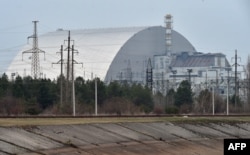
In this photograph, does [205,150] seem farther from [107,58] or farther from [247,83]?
[107,58]

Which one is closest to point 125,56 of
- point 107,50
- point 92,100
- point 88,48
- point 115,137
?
point 107,50

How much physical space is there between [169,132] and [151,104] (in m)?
50.0

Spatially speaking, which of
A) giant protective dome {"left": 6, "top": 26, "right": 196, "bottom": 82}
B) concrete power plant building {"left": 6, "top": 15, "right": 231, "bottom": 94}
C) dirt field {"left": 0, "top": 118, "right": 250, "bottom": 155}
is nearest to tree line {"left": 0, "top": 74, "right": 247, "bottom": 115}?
dirt field {"left": 0, "top": 118, "right": 250, "bottom": 155}

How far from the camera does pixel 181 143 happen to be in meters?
33.0

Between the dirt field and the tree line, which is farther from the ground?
the tree line

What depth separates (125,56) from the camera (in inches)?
6939

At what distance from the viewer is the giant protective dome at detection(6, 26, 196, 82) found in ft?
543

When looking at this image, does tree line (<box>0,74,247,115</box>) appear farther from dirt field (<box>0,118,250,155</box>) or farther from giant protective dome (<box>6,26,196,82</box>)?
giant protective dome (<box>6,26,196,82</box>)

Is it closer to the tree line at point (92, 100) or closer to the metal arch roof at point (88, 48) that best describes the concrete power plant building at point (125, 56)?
the metal arch roof at point (88, 48)

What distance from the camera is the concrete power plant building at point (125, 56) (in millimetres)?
165962

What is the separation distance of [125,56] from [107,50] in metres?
5.59

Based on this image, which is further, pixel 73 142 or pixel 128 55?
pixel 128 55

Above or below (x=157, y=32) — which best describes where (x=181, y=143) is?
below

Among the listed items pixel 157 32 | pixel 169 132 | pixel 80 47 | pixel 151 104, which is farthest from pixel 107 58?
pixel 169 132
